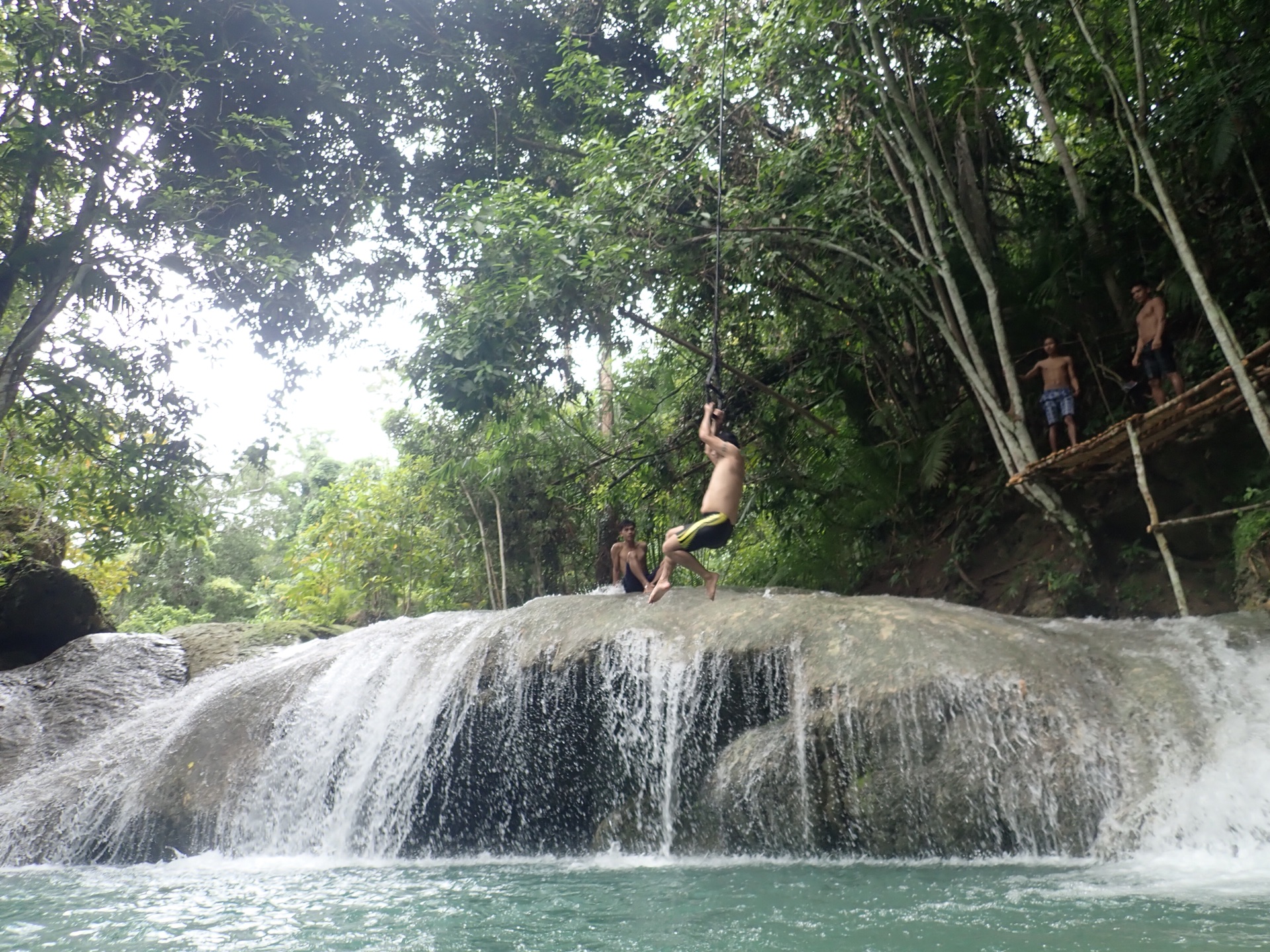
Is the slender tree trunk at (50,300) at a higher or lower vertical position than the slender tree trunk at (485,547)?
higher

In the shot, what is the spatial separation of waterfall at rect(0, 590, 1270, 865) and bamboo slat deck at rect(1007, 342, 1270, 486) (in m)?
1.41

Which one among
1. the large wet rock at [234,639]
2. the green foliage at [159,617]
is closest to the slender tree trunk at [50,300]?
the large wet rock at [234,639]

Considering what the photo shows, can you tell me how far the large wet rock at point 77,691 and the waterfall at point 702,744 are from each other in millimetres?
982

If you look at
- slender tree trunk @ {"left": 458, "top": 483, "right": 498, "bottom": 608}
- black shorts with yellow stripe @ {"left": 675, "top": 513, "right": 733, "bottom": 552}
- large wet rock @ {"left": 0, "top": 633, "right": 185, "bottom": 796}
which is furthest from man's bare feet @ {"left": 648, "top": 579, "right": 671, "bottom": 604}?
slender tree trunk @ {"left": 458, "top": 483, "right": 498, "bottom": 608}

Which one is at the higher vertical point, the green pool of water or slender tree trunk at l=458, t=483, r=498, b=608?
slender tree trunk at l=458, t=483, r=498, b=608

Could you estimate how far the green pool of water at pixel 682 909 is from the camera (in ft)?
12.7

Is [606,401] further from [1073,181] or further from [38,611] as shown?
[38,611]

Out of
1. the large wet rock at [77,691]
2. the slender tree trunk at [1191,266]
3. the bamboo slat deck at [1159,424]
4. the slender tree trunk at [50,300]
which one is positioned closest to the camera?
the slender tree trunk at [1191,266]

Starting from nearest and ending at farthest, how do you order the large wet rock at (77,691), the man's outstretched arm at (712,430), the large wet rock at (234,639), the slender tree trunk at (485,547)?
the man's outstretched arm at (712,430) < the large wet rock at (77,691) < the large wet rock at (234,639) < the slender tree trunk at (485,547)

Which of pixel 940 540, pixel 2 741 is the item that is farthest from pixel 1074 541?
pixel 2 741

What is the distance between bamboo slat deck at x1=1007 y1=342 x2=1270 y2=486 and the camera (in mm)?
6535

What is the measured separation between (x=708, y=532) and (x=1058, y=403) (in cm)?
438

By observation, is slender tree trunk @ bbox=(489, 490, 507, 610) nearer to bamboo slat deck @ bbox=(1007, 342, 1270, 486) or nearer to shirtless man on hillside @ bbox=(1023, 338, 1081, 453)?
shirtless man on hillside @ bbox=(1023, 338, 1081, 453)

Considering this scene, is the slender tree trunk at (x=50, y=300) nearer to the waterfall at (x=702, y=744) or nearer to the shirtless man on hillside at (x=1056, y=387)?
the waterfall at (x=702, y=744)
